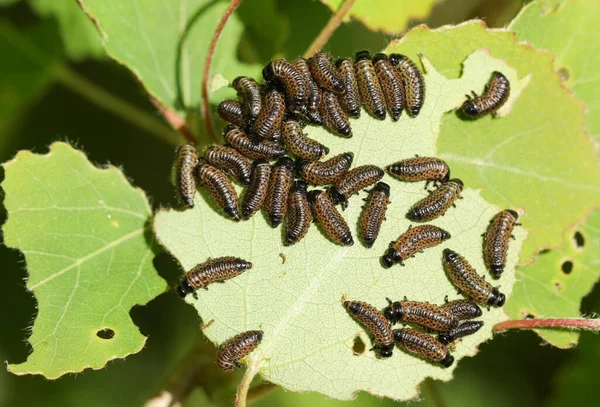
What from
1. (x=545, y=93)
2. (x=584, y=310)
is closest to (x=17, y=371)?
(x=545, y=93)

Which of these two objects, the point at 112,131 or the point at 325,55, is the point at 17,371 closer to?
the point at 325,55

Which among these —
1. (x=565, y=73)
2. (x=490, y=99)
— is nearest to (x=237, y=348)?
(x=490, y=99)

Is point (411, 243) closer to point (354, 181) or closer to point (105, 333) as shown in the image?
point (354, 181)

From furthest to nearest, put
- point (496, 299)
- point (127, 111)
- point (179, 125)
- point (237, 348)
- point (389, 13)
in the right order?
point (127, 111), point (389, 13), point (179, 125), point (496, 299), point (237, 348)

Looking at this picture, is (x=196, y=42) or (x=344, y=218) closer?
(x=344, y=218)

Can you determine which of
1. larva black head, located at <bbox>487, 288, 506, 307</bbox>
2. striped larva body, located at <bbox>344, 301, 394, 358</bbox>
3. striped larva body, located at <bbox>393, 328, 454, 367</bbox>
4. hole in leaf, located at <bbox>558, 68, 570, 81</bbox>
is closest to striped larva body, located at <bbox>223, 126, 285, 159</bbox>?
striped larva body, located at <bbox>344, 301, 394, 358</bbox>
